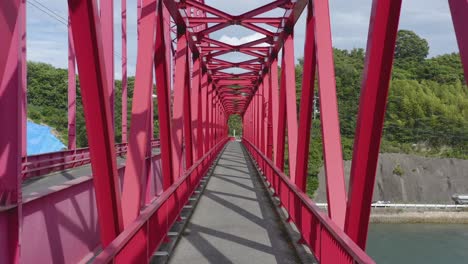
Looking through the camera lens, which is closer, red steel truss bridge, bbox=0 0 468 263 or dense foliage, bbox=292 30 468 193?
red steel truss bridge, bbox=0 0 468 263

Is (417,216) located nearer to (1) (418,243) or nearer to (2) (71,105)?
(1) (418,243)

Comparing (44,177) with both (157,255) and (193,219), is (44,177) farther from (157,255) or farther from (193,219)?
(157,255)

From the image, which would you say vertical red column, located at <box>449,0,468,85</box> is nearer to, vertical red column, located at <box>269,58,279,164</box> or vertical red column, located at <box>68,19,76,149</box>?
vertical red column, located at <box>269,58,279,164</box>

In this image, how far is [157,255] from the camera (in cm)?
710

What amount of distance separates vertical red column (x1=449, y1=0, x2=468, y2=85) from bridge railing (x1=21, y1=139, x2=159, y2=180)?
1338 cm

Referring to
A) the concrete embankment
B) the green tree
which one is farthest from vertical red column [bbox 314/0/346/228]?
the green tree

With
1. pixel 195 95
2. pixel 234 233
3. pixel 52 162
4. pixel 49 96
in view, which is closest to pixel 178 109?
pixel 234 233

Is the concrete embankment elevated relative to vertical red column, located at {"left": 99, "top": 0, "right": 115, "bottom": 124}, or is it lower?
lower

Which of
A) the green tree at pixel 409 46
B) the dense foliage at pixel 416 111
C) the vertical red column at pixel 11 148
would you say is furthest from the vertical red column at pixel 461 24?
the green tree at pixel 409 46

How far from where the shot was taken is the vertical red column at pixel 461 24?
2838 millimetres

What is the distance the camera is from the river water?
5275 centimetres

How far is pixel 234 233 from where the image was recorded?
29.4 feet

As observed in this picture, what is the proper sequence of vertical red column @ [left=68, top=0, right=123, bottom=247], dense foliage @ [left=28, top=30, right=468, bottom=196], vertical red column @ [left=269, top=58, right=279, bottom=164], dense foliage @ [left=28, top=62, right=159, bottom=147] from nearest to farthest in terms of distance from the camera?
vertical red column @ [left=68, top=0, right=123, bottom=247] < vertical red column @ [left=269, top=58, right=279, bottom=164] < dense foliage @ [left=28, top=62, right=159, bottom=147] < dense foliage @ [left=28, top=30, right=468, bottom=196]

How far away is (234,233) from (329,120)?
2756 mm
